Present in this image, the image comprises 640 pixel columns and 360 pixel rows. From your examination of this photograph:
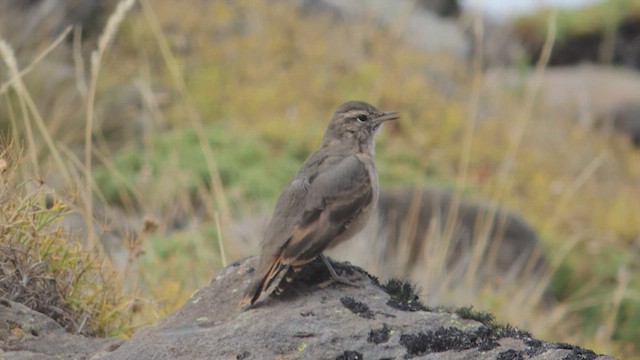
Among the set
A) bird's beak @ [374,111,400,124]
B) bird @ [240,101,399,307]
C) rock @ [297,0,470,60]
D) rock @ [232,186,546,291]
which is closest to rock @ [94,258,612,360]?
bird @ [240,101,399,307]

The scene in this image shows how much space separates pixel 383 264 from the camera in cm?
962

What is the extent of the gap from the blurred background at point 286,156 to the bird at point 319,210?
944 mm

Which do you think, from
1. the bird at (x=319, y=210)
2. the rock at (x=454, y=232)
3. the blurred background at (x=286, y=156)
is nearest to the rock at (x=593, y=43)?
the blurred background at (x=286, y=156)

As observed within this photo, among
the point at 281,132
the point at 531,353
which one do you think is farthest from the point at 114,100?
the point at 531,353

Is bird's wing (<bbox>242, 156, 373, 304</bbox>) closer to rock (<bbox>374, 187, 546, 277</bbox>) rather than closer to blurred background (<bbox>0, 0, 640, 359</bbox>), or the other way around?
blurred background (<bbox>0, 0, 640, 359</bbox>)

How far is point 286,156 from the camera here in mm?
13914

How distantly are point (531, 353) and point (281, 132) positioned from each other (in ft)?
34.8

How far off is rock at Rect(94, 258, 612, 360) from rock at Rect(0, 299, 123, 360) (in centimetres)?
21

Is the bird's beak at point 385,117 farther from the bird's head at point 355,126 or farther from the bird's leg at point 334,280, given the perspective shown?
the bird's leg at point 334,280

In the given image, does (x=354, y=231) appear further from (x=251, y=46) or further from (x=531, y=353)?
(x=251, y=46)

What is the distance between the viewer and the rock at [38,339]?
14.8ft

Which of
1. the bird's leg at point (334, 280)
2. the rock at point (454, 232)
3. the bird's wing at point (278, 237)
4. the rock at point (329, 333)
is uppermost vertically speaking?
the bird's wing at point (278, 237)

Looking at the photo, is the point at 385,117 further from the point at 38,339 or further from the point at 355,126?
the point at 38,339

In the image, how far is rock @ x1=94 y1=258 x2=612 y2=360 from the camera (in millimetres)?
4152
